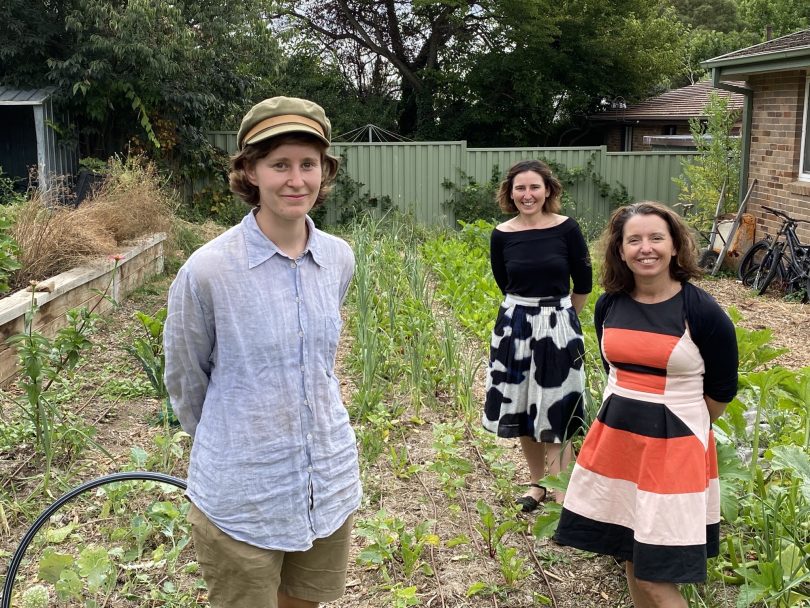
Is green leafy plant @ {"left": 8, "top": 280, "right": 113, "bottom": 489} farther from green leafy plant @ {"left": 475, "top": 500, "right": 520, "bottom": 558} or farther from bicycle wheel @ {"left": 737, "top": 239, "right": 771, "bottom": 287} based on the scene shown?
bicycle wheel @ {"left": 737, "top": 239, "right": 771, "bottom": 287}

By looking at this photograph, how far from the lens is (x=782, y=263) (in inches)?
370

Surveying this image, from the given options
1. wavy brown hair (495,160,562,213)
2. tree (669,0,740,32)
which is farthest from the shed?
tree (669,0,740,32)

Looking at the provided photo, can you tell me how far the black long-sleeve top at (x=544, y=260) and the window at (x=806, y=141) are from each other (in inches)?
289

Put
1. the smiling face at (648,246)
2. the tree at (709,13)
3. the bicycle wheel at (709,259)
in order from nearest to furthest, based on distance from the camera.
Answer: the smiling face at (648,246) < the bicycle wheel at (709,259) < the tree at (709,13)

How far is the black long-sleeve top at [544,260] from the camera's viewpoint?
3.59 meters

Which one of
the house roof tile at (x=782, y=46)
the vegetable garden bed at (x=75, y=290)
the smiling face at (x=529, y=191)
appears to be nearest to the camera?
the smiling face at (x=529, y=191)

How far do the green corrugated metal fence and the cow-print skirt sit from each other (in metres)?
11.0

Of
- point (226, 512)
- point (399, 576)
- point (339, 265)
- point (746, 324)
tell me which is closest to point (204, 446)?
point (226, 512)

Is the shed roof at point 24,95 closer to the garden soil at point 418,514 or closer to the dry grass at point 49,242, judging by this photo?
the dry grass at point 49,242

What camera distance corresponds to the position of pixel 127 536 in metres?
3.27

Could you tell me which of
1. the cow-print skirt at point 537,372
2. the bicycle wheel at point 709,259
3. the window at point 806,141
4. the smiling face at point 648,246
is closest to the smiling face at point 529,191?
the cow-print skirt at point 537,372

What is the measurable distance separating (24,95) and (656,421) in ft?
40.9

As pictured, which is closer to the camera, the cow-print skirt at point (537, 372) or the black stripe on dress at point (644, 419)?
the black stripe on dress at point (644, 419)

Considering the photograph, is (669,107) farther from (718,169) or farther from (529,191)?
(529,191)
